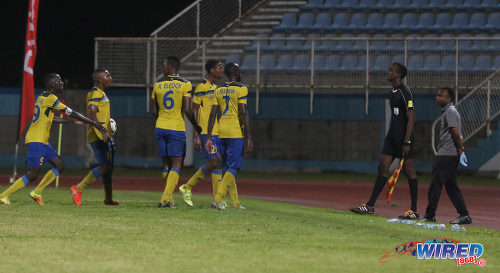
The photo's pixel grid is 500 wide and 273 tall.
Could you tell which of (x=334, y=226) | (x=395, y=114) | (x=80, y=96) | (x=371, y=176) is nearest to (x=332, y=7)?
(x=371, y=176)

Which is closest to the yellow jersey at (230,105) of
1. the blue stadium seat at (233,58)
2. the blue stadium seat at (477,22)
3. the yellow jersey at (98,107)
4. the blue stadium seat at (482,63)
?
the yellow jersey at (98,107)

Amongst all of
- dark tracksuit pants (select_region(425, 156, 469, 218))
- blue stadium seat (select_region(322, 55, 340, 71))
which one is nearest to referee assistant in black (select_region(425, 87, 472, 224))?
dark tracksuit pants (select_region(425, 156, 469, 218))

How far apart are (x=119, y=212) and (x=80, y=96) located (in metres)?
15.1

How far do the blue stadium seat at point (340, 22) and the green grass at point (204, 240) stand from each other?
→ 14.9 meters

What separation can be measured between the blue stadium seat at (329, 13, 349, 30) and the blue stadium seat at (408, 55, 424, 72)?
3.38m

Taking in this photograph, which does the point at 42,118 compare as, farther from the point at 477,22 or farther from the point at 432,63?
the point at 477,22

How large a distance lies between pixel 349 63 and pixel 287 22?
363 cm

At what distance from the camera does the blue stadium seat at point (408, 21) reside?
2764 cm

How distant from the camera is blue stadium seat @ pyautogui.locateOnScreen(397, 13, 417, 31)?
27641mm

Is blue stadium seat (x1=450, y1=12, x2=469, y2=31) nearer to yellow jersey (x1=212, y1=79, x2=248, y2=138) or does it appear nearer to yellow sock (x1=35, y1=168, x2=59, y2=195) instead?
yellow jersey (x1=212, y1=79, x2=248, y2=138)

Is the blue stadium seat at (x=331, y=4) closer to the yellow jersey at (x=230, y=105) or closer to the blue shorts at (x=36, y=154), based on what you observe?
the yellow jersey at (x=230, y=105)

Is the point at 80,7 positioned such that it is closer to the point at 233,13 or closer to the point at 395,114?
the point at 233,13

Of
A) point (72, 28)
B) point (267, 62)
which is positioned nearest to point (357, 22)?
point (267, 62)

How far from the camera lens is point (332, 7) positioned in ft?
94.9
